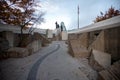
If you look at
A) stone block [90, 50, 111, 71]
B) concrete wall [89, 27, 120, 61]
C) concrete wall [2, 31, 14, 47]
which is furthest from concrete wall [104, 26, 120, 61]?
concrete wall [2, 31, 14, 47]

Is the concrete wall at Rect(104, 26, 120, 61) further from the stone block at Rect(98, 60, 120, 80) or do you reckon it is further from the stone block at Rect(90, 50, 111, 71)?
the stone block at Rect(98, 60, 120, 80)

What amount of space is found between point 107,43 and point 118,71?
4308mm

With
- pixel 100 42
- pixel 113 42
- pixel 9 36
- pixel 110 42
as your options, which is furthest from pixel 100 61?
pixel 9 36

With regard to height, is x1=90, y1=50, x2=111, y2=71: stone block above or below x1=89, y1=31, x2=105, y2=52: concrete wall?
below

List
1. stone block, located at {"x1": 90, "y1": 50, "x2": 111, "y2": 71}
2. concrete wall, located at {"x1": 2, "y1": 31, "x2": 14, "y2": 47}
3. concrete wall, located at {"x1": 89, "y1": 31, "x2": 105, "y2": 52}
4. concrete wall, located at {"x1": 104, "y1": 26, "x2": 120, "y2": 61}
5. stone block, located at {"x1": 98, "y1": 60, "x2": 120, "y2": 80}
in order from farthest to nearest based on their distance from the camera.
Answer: concrete wall, located at {"x1": 2, "y1": 31, "x2": 14, "y2": 47} < concrete wall, located at {"x1": 89, "y1": 31, "x2": 105, "y2": 52} < concrete wall, located at {"x1": 104, "y1": 26, "x2": 120, "y2": 61} < stone block, located at {"x1": 90, "y1": 50, "x2": 111, "y2": 71} < stone block, located at {"x1": 98, "y1": 60, "x2": 120, "y2": 80}

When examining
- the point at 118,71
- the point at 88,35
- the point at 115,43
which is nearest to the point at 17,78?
the point at 118,71

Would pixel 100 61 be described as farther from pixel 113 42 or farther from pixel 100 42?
pixel 100 42

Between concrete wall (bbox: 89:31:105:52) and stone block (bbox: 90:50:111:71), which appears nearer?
stone block (bbox: 90:50:111:71)

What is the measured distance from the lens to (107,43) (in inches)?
337

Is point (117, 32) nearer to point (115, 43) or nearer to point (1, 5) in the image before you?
point (115, 43)

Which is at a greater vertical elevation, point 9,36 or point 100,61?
point 9,36

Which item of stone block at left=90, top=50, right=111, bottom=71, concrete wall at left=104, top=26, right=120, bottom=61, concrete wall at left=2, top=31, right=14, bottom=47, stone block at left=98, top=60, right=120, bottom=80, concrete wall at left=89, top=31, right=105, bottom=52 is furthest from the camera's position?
concrete wall at left=2, top=31, right=14, bottom=47

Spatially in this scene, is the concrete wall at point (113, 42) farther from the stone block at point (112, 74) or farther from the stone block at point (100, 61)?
the stone block at point (112, 74)

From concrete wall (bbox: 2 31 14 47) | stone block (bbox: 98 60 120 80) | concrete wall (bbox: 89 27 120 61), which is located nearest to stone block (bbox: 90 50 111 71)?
concrete wall (bbox: 89 27 120 61)
